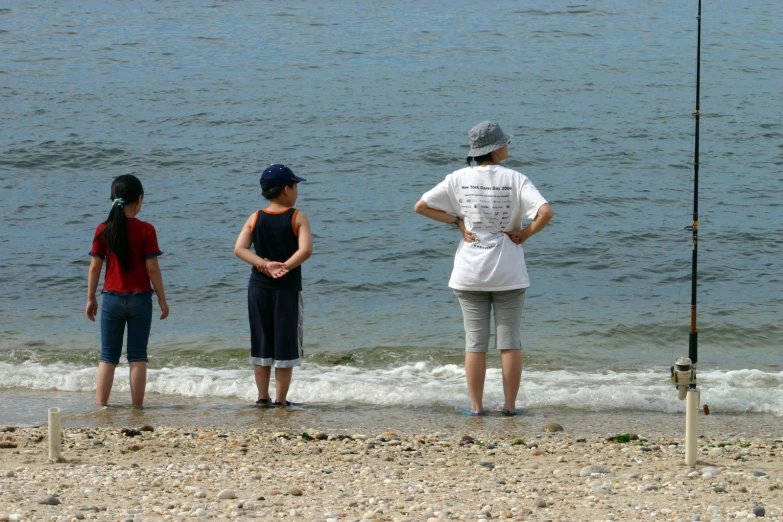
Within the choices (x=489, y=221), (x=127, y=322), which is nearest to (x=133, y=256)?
(x=127, y=322)

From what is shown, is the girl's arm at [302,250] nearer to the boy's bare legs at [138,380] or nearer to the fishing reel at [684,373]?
the boy's bare legs at [138,380]

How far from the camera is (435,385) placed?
680 centimetres

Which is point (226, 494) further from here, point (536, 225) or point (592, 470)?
point (536, 225)

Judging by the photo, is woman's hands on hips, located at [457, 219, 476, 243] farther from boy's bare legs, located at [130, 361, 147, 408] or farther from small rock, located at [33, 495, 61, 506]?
small rock, located at [33, 495, 61, 506]

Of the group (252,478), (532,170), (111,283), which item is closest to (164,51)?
(532,170)

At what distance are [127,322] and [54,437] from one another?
1.27m

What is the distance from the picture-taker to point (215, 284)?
33.7 feet

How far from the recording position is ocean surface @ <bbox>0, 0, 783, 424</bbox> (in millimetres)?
7484

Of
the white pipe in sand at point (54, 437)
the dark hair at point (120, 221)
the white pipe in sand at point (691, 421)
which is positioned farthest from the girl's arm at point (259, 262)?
the white pipe in sand at point (691, 421)

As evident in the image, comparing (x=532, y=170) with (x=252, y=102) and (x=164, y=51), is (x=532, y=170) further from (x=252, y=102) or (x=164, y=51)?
(x=164, y=51)

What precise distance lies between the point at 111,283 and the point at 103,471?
1485mm

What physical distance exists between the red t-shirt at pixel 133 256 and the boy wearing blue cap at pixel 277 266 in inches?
19.3

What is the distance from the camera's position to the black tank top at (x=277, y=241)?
18.5 ft

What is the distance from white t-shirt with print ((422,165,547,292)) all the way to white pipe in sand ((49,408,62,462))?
7.04ft
